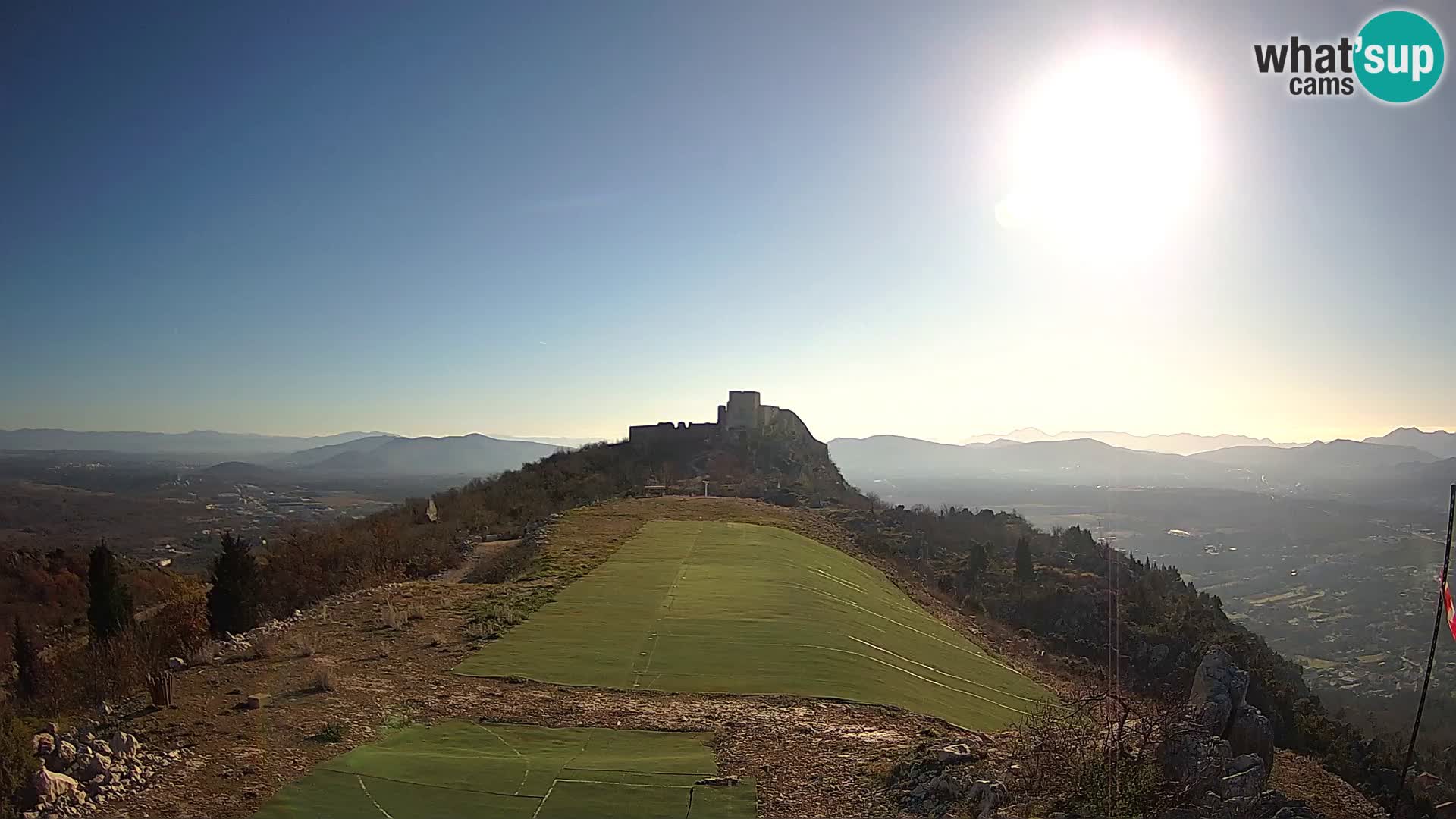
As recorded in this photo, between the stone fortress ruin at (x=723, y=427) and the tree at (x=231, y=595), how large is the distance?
32193 millimetres

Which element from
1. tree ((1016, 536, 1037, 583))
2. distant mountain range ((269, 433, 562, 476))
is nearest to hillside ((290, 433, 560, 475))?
distant mountain range ((269, 433, 562, 476))

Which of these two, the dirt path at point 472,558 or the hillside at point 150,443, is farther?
the hillside at point 150,443

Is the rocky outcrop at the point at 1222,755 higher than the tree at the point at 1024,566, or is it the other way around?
the rocky outcrop at the point at 1222,755

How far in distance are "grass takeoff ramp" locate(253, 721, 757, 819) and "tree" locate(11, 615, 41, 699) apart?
10.7 m

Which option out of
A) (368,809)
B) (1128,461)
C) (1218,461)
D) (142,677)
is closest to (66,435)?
(142,677)

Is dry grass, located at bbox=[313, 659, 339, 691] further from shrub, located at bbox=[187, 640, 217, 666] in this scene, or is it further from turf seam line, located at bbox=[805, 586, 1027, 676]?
turf seam line, located at bbox=[805, 586, 1027, 676]

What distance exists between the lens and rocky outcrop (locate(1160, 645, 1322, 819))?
17.5 ft

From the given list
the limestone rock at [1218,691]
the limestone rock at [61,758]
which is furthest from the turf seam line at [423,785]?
the limestone rock at [1218,691]

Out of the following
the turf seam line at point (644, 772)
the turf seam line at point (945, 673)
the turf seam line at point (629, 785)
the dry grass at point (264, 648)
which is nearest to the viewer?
the turf seam line at point (629, 785)

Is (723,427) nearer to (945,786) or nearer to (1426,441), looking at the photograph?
(945,786)

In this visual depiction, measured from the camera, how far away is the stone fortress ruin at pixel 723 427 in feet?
165

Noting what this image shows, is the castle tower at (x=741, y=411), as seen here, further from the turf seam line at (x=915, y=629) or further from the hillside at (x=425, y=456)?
the hillside at (x=425, y=456)

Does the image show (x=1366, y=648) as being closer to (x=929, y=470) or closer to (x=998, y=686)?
(x=998, y=686)

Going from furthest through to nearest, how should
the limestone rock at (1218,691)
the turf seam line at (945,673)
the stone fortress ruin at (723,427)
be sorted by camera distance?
the stone fortress ruin at (723,427) → the turf seam line at (945,673) → the limestone rock at (1218,691)
